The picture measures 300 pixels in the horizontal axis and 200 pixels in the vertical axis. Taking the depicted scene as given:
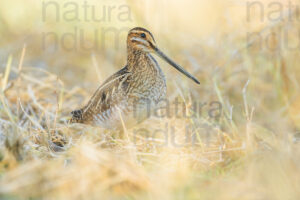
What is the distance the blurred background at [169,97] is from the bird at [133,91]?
0.15 m

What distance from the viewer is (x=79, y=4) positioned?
5.67 m

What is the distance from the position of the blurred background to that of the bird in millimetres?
150

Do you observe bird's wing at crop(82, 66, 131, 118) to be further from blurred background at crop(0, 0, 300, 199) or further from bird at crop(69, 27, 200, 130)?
blurred background at crop(0, 0, 300, 199)

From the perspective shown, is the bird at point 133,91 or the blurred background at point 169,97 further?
the bird at point 133,91

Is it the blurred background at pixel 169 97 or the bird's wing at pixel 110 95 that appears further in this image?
the bird's wing at pixel 110 95

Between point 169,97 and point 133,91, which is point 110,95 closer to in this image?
point 133,91

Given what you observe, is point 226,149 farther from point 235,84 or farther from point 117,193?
point 235,84

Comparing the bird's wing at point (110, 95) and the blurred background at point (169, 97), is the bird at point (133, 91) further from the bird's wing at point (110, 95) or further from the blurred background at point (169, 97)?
the blurred background at point (169, 97)

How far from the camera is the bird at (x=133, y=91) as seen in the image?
318 cm

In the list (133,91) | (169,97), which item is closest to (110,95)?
(133,91)

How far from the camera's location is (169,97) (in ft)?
13.9

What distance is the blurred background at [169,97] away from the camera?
203cm

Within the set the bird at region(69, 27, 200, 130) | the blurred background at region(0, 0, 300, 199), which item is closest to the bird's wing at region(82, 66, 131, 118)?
the bird at region(69, 27, 200, 130)

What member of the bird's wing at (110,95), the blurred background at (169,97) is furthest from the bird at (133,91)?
the blurred background at (169,97)
